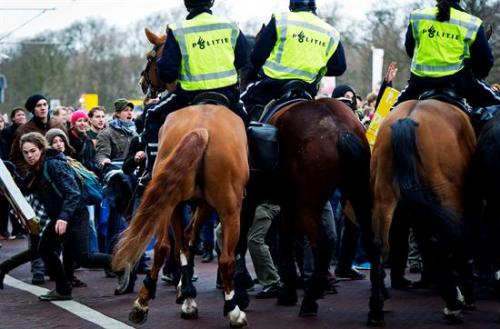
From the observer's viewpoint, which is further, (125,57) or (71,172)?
(125,57)

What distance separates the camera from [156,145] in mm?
10352

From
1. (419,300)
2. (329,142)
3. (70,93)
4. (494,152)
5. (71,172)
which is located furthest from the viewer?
(70,93)

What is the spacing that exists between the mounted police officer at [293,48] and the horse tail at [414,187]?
5.59 ft

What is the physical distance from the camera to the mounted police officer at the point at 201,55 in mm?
9852

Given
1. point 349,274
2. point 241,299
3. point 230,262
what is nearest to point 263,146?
point 230,262

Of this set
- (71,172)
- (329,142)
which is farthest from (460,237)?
(71,172)

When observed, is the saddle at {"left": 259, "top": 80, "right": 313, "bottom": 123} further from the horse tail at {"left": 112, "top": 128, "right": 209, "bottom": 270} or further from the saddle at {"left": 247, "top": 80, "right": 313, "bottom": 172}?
the horse tail at {"left": 112, "top": 128, "right": 209, "bottom": 270}

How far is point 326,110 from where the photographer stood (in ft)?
32.1

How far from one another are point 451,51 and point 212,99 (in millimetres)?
2189

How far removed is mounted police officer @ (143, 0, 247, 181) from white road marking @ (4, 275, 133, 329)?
208 cm

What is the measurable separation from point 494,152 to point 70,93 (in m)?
67.2

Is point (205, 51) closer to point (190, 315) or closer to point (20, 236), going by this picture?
point (190, 315)

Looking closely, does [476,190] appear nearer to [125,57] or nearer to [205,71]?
[205,71]

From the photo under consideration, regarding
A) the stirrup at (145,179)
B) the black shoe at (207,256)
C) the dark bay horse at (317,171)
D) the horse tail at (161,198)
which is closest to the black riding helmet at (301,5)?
the dark bay horse at (317,171)
